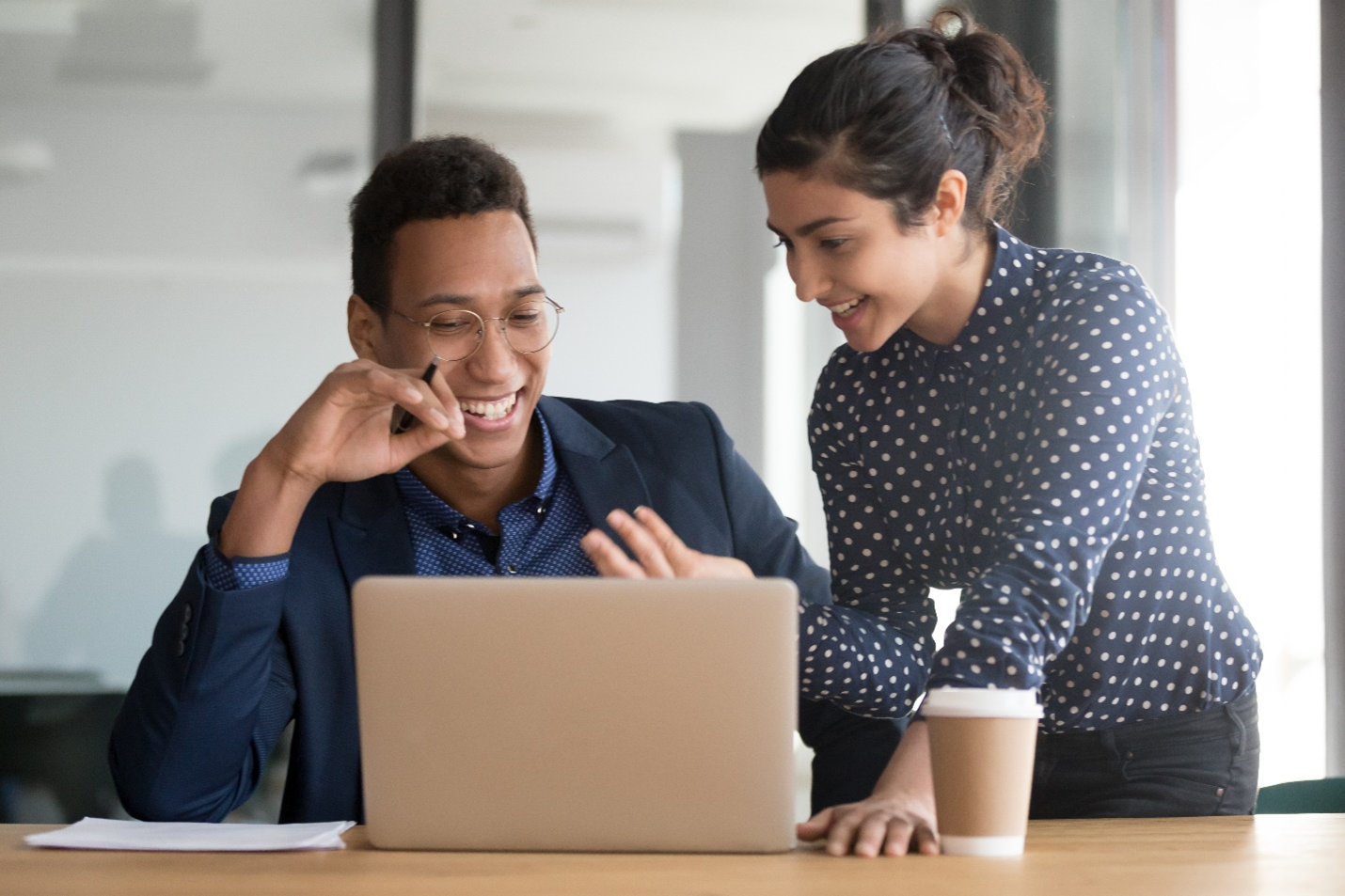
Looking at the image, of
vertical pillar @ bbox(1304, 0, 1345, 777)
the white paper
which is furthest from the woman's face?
vertical pillar @ bbox(1304, 0, 1345, 777)

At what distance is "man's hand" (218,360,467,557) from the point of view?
5.32 feet

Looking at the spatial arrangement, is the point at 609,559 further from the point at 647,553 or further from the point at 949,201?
the point at 949,201

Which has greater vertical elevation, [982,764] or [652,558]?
[652,558]

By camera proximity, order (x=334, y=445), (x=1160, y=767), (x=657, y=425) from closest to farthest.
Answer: (x=1160, y=767) → (x=334, y=445) → (x=657, y=425)

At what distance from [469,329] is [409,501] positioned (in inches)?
10.5

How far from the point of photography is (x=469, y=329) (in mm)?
1943

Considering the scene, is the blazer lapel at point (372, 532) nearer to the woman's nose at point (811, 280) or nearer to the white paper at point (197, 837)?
the white paper at point (197, 837)

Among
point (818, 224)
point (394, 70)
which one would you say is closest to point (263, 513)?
point (818, 224)

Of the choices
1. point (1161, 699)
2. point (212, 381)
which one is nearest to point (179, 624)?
point (1161, 699)

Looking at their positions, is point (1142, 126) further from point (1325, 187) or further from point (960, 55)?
point (960, 55)

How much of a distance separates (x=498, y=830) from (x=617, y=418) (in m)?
1.05

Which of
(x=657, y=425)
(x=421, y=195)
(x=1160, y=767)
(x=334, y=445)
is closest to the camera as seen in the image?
(x=1160, y=767)

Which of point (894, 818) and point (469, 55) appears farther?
point (469, 55)

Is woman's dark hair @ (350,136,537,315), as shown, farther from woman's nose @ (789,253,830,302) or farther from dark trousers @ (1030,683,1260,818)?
dark trousers @ (1030,683,1260,818)
